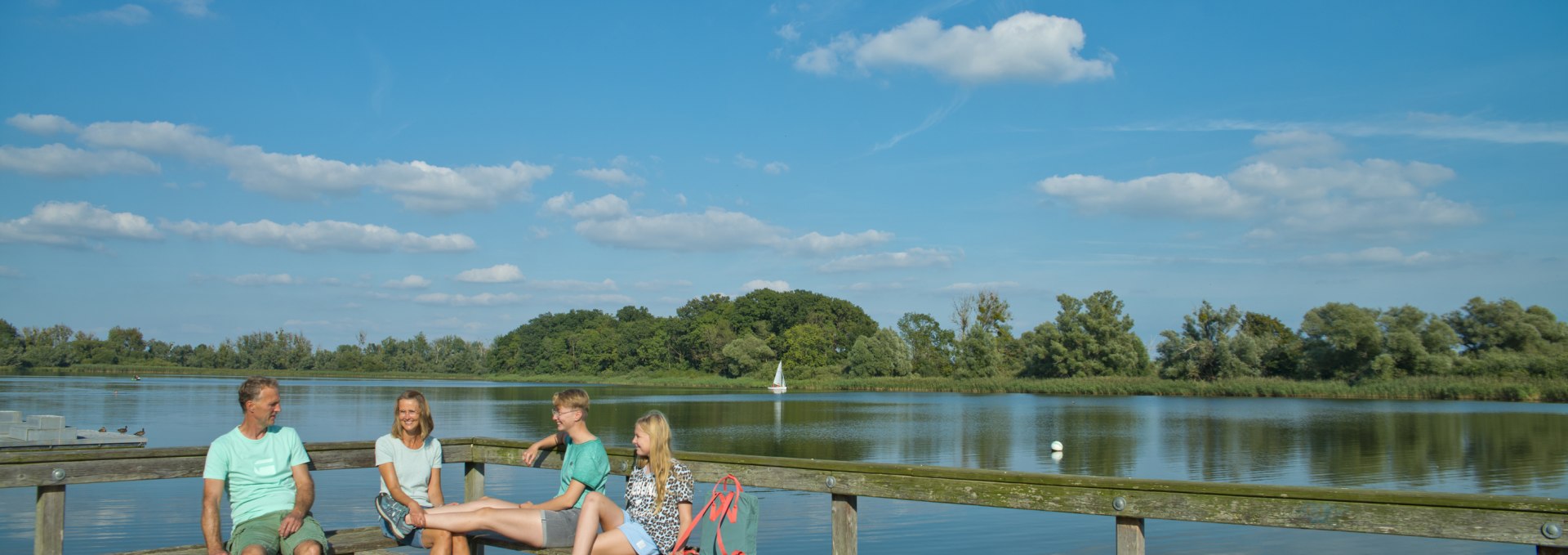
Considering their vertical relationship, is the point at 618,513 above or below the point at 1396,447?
above

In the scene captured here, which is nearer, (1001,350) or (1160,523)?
(1160,523)

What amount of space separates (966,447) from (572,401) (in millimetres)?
23024

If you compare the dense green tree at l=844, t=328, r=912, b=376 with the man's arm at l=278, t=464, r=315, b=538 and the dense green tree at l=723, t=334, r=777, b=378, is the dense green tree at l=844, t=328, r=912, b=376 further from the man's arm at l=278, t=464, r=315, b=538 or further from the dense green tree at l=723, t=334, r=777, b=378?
the man's arm at l=278, t=464, r=315, b=538

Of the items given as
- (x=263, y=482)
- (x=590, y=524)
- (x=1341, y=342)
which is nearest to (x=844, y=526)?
(x=590, y=524)

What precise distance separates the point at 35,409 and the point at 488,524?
136 feet

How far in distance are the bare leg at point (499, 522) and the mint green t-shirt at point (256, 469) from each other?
72cm

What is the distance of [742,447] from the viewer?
25109 millimetres

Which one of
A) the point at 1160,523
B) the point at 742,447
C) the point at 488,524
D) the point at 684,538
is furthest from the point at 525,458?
the point at 742,447

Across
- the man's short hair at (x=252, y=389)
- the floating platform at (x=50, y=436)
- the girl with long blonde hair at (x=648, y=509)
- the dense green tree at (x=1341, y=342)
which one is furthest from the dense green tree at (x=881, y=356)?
the man's short hair at (x=252, y=389)

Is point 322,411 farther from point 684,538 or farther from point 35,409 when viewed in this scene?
point 684,538

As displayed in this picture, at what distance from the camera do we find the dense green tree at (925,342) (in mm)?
83044

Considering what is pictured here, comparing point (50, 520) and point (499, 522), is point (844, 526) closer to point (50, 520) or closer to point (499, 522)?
point (499, 522)

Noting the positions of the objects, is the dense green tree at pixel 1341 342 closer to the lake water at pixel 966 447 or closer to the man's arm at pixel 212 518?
the lake water at pixel 966 447

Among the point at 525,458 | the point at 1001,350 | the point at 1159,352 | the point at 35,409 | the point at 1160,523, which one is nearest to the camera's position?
the point at 525,458
